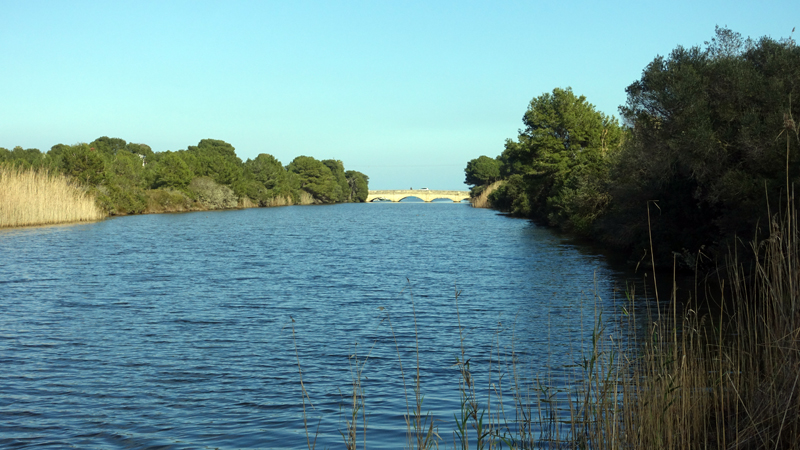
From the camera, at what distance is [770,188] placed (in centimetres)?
1533

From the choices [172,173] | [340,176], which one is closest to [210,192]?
[172,173]

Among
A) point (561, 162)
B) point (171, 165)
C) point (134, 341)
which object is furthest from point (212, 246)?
point (171, 165)

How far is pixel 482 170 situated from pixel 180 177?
3167 inches

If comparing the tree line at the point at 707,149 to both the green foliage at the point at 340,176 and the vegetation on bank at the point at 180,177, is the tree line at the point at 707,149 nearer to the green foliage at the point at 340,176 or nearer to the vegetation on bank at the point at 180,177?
the vegetation on bank at the point at 180,177

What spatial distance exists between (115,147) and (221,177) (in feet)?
197

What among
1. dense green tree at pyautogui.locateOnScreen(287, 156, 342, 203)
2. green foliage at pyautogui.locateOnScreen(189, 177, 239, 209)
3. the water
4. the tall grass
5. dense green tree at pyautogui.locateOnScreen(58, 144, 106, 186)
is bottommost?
the water

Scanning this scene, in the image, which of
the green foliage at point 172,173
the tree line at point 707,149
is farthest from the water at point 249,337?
the green foliage at point 172,173

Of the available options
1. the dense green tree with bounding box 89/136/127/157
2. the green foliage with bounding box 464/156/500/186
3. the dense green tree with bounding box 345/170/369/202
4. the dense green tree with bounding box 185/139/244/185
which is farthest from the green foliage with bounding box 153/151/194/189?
the dense green tree with bounding box 345/170/369/202

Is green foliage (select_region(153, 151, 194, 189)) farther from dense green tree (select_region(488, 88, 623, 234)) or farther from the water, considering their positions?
the water

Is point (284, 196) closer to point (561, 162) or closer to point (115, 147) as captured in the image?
point (115, 147)

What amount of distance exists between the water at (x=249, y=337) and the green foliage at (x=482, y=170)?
120 m

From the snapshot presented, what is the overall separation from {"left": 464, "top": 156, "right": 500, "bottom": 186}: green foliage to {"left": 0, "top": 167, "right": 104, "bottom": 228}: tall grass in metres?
104

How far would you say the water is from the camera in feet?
25.2

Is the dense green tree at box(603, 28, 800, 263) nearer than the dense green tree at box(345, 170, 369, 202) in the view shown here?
Yes
